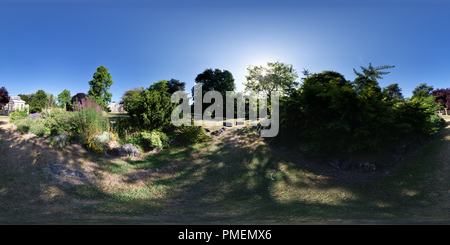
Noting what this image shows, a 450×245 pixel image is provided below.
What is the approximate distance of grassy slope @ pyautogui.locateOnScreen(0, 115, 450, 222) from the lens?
4545 millimetres

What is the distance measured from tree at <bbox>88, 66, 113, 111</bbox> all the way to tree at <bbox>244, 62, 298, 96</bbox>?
15.7 meters

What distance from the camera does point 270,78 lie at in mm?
19688

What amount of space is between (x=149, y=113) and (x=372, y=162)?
11336 millimetres

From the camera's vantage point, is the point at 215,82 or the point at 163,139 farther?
the point at 215,82

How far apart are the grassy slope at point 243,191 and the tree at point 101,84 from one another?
1635 centimetres

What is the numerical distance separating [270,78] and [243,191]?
596 inches

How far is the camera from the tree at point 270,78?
62.2 ft

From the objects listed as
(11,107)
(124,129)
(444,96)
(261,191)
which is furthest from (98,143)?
(11,107)

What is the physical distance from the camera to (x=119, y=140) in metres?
9.84

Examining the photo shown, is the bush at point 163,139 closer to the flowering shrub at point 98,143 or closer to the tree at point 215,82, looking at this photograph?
the flowering shrub at point 98,143

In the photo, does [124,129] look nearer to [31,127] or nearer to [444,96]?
[31,127]

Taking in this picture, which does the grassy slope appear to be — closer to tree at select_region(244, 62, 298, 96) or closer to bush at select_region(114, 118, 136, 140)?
bush at select_region(114, 118, 136, 140)

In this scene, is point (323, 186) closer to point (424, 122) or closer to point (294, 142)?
point (294, 142)

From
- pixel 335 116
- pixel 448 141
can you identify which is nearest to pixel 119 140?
pixel 335 116
